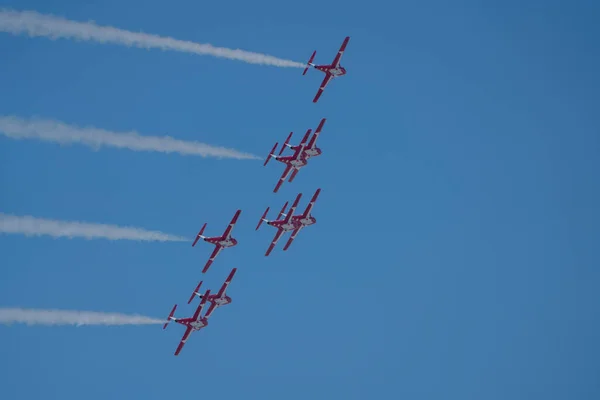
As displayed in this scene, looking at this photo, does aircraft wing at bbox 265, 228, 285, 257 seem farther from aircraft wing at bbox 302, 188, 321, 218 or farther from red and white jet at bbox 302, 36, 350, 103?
red and white jet at bbox 302, 36, 350, 103

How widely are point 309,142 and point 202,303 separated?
42.7ft

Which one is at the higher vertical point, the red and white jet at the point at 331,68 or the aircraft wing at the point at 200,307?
the red and white jet at the point at 331,68

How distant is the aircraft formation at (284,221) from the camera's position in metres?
125

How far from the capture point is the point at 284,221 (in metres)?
128

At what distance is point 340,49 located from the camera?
125875mm

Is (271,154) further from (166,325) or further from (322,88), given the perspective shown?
(166,325)

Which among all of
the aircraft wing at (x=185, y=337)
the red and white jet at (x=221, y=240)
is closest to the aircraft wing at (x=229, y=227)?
the red and white jet at (x=221, y=240)

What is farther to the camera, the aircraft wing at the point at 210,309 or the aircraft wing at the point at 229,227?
the aircraft wing at the point at 210,309

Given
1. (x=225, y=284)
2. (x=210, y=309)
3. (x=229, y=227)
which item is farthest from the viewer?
(x=225, y=284)

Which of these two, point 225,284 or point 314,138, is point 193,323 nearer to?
point 225,284

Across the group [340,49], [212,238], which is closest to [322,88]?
[340,49]

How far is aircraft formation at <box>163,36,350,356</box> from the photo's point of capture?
124562 mm

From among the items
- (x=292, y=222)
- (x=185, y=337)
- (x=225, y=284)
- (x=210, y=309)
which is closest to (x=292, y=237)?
(x=292, y=222)

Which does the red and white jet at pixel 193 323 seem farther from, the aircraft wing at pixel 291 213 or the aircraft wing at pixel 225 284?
the aircraft wing at pixel 291 213
